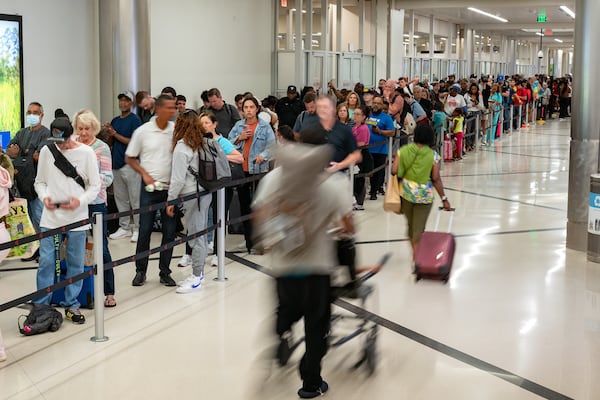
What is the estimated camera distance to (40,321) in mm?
6035

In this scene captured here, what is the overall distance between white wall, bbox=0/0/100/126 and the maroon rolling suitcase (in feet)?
24.1

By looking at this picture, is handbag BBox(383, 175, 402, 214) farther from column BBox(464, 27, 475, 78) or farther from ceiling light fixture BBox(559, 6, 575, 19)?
column BBox(464, 27, 475, 78)

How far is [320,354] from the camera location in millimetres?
4699

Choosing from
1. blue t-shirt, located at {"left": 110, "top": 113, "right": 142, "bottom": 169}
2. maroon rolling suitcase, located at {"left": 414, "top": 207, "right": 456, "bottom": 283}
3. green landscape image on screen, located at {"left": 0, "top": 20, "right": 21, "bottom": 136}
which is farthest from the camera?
green landscape image on screen, located at {"left": 0, "top": 20, "right": 21, "bottom": 136}

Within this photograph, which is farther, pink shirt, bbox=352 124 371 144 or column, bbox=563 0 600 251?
pink shirt, bbox=352 124 371 144

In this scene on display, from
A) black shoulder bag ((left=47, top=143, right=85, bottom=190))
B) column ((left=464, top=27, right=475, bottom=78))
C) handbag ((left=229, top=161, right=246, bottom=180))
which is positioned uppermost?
column ((left=464, top=27, right=475, bottom=78))

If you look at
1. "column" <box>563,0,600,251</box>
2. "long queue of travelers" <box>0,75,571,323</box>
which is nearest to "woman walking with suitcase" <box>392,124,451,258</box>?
"long queue of travelers" <box>0,75,571,323</box>

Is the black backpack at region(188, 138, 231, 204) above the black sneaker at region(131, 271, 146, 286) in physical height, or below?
above

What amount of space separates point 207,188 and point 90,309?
1447 mm

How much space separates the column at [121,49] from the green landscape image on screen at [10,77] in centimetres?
141

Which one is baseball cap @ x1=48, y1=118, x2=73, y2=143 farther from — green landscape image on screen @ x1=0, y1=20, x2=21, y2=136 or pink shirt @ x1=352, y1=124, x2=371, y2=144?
pink shirt @ x1=352, y1=124, x2=371, y2=144

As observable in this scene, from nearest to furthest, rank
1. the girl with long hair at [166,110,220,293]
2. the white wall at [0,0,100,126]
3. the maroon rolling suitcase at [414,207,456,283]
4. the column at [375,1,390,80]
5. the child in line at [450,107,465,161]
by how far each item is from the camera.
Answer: the maroon rolling suitcase at [414,207,456,283]
the girl with long hair at [166,110,220,293]
the white wall at [0,0,100,126]
the child in line at [450,107,465,161]
the column at [375,1,390,80]

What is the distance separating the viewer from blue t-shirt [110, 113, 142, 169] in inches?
375

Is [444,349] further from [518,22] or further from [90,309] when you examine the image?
[518,22]
